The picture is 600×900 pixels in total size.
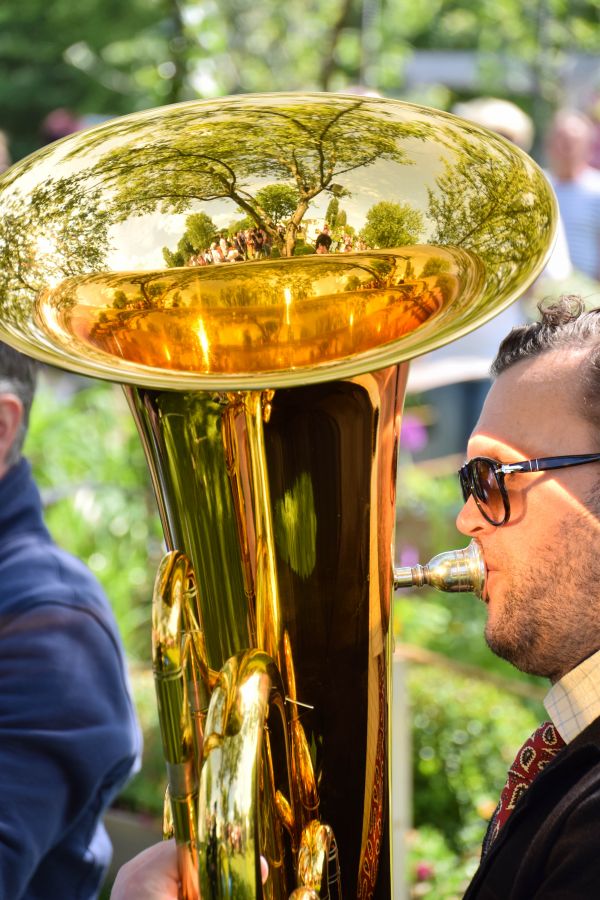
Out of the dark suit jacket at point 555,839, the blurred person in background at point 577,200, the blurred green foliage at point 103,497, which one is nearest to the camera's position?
the dark suit jacket at point 555,839

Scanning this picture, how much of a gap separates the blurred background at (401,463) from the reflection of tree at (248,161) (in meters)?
0.06

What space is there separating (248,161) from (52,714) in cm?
93

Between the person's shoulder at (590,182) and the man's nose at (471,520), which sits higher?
the person's shoulder at (590,182)

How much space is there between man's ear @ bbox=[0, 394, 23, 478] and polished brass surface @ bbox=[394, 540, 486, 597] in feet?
2.73

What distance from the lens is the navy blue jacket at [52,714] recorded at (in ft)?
5.25

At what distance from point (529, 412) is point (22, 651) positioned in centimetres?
87

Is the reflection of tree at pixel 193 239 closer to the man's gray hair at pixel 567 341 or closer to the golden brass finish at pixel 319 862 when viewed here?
the man's gray hair at pixel 567 341

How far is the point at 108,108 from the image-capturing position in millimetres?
10945

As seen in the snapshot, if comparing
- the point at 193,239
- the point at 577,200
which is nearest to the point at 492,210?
the point at 193,239

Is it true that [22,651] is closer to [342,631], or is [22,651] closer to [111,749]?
[111,749]

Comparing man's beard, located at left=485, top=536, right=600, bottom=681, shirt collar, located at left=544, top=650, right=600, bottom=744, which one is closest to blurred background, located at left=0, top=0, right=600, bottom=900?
man's beard, located at left=485, top=536, right=600, bottom=681

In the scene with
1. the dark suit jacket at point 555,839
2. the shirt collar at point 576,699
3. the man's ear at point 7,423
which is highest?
the man's ear at point 7,423

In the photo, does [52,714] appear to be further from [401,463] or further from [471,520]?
[401,463]

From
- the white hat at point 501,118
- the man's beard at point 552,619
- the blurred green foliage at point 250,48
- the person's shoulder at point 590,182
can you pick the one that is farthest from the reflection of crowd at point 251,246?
the blurred green foliage at point 250,48
